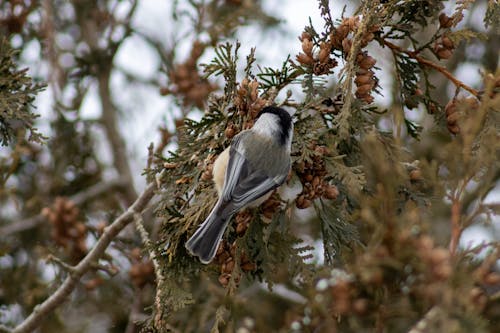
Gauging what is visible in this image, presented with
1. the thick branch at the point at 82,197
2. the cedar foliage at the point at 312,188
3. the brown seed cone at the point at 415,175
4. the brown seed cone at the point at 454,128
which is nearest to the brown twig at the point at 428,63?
the cedar foliage at the point at 312,188

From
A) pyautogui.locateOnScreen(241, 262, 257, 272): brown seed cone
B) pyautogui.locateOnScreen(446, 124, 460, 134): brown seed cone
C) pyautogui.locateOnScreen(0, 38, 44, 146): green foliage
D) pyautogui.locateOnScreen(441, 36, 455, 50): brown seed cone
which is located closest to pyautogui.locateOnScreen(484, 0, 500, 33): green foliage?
pyautogui.locateOnScreen(441, 36, 455, 50): brown seed cone

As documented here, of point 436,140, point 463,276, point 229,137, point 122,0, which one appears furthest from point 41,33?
point 463,276

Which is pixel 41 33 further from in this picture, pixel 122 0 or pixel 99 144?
pixel 99 144

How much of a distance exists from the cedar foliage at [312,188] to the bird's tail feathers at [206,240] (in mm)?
75

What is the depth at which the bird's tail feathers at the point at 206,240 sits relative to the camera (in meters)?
2.32

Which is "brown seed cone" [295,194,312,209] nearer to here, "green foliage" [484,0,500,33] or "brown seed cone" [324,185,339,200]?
"brown seed cone" [324,185,339,200]

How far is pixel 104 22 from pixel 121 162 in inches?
45.6

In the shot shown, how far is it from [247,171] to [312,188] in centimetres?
47

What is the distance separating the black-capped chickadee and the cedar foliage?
55 millimetres

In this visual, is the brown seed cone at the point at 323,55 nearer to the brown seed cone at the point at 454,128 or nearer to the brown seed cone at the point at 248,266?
the brown seed cone at the point at 454,128

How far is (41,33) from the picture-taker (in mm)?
4328

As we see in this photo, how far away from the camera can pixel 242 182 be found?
2.62 m

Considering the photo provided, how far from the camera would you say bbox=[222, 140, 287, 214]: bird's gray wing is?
2.45m

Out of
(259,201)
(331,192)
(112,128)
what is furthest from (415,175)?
(112,128)
